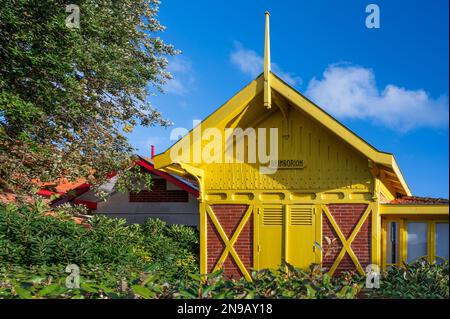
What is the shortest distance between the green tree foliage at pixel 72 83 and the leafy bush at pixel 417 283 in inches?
432

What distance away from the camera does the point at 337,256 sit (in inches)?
520

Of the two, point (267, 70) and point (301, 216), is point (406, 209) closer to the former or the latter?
point (301, 216)

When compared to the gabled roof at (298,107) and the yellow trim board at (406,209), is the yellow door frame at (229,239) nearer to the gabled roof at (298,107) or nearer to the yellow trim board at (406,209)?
the gabled roof at (298,107)

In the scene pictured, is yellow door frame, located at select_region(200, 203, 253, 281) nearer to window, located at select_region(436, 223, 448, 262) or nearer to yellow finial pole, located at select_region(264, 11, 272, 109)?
yellow finial pole, located at select_region(264, 11, 272, 109)

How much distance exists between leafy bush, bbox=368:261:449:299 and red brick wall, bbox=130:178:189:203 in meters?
10.0

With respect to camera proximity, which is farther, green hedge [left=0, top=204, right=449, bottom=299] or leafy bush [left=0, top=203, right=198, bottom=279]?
leafy bush [left=0, top=203, right=198, bottom=279]

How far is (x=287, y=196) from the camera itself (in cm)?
1356

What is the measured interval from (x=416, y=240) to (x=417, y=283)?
Result: 18.5 feet

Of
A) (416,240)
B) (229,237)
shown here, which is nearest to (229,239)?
(229,237)

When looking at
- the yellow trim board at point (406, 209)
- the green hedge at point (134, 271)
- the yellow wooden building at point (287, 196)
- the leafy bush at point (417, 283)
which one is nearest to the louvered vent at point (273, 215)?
the yellow wooden building at point (287, 196)

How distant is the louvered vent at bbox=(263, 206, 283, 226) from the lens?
1362 centimetres

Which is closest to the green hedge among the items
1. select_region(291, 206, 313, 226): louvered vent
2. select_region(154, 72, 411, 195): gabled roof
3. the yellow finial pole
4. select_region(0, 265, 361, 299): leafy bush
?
select_region(0, 265, 361, 299): leafy bush
